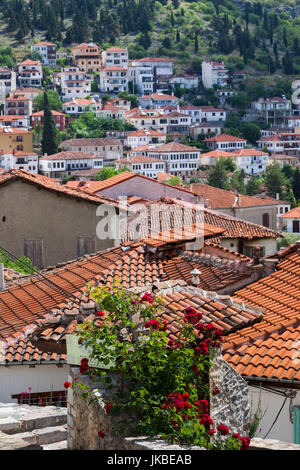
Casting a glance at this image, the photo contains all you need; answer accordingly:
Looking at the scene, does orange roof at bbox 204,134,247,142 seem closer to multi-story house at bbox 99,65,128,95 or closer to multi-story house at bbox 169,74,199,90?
multi-story house at bbox 99,65,128,95

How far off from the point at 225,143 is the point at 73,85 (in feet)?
109

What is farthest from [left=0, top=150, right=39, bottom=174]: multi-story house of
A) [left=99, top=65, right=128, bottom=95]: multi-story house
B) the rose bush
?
the rose bush

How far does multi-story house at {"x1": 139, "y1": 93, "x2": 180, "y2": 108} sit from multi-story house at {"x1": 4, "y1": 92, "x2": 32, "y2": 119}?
2311 centimetres

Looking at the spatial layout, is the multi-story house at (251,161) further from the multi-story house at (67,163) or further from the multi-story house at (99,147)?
the multi-story house at (67,163)

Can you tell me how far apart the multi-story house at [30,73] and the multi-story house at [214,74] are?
3344cm

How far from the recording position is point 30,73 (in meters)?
177

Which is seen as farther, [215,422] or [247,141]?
[247,141]

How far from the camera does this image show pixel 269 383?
831 centimetres

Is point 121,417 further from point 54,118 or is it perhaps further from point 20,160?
point 54,118

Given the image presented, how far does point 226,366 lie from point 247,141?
16501 cm

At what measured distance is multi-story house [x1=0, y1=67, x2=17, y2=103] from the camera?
172 metres

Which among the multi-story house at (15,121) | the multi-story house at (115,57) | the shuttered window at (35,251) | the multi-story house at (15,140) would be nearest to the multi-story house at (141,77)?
the multi-story house at (115,57)
